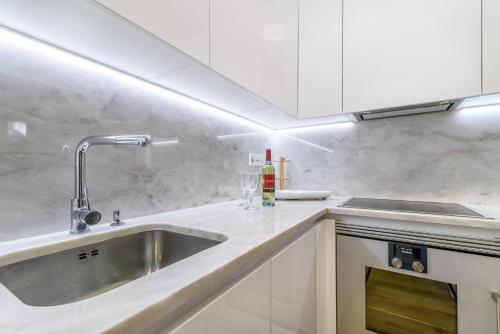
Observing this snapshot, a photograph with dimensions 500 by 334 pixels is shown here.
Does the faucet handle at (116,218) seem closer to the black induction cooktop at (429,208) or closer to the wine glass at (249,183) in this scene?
the wine glass at (249,183)

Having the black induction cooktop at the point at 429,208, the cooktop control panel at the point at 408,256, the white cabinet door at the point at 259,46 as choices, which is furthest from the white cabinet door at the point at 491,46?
the white cabinet door at the point at 259,46

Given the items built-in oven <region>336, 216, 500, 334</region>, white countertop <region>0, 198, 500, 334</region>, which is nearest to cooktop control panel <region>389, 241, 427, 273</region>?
built-in oven <region>336, 216, 500, 334</region>

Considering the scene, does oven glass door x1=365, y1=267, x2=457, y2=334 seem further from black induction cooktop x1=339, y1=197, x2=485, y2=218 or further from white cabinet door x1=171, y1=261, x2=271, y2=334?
white cabinet door x1=171, y1=261, x2=271, y2=334

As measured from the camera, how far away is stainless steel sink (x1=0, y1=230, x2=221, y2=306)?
0.53 meters

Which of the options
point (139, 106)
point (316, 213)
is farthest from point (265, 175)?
point (139, 106)

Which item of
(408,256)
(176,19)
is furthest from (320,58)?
(408,256)

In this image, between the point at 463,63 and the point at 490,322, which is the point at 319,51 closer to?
the point at 463,63

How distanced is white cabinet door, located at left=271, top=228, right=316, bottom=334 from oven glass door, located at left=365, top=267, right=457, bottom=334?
277 millimetres

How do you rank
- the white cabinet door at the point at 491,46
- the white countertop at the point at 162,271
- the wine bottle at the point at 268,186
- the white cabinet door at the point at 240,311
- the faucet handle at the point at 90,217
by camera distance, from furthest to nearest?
the wine bottle at the point at 268,186, the white cabinet door at the point at 491,46, the faucet handle at the point at 90,217, the white cabinet door at the point at 240,311, the white countertop at the point at 162,271

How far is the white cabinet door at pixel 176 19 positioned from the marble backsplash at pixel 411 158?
126 cm

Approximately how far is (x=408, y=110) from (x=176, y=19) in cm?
136

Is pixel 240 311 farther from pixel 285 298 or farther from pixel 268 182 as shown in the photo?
pixel 268 182

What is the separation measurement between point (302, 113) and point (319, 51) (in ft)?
1.31

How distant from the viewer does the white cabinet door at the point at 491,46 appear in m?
1.03
